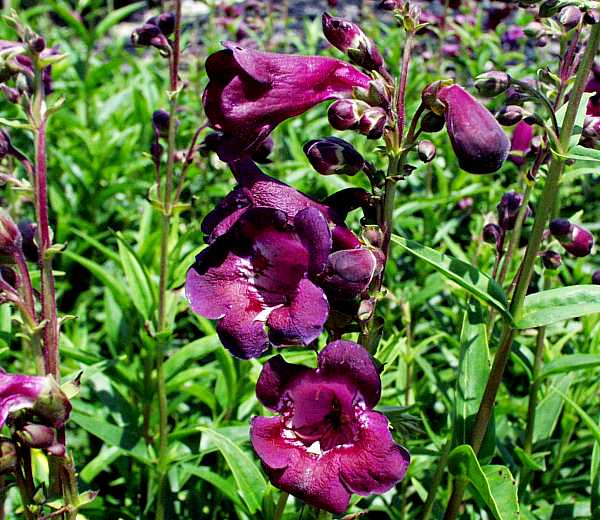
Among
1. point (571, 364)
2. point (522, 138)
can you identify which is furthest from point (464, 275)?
point (522, 138)

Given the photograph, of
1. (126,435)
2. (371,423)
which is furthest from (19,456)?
(126,435)

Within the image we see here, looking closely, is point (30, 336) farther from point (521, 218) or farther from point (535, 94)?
point (521, 218)

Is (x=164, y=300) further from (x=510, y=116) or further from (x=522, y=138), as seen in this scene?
(x=522, y=138)

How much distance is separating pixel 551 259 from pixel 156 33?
1.80 m

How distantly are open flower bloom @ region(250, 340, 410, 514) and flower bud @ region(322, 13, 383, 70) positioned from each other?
2.16 feet

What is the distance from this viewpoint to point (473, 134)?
151cm

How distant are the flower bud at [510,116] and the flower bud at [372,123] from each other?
772 mm

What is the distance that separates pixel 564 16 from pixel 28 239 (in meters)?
1.77

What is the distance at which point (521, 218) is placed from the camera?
2.60 meters

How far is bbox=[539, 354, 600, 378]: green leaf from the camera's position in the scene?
2.07 metres

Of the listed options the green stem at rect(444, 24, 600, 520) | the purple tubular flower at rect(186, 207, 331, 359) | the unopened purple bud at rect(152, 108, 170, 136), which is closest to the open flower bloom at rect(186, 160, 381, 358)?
the purple tubular flower at rect(186, 207, 331, 359)

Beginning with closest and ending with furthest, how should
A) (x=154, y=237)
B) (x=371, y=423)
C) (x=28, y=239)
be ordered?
1. (x=371, y=423)
2. (x=28, y=239)
3. (x=154, y=237)

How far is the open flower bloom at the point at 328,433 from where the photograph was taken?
1530mm

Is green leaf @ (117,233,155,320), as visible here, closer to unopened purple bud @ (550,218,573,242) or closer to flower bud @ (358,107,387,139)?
unopened purple bud @ (550,218,573,242)
